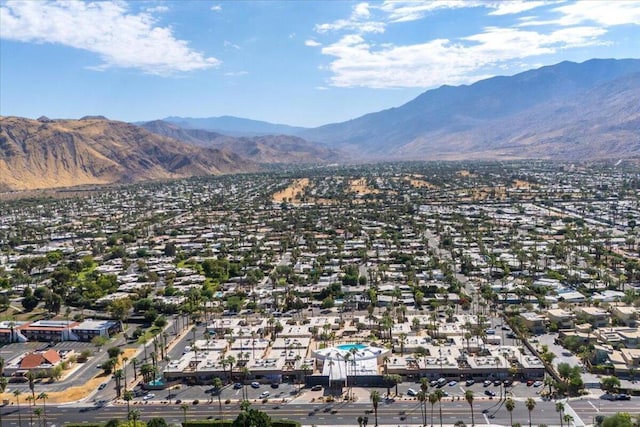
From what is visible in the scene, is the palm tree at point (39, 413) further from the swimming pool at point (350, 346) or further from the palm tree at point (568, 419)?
the palm tree at point (568, 419)

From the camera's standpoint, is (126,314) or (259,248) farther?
(259,248)

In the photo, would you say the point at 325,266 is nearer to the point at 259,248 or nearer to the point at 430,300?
the point at 259,248

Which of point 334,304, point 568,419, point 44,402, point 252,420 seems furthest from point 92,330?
point 568,419

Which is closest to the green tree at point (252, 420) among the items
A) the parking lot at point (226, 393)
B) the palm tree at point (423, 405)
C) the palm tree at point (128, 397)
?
the parking lot at point (226, 393)

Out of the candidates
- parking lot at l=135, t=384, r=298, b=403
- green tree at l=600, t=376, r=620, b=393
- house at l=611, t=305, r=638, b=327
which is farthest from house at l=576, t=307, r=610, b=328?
parking lot at l=135, t=384, r=298, b=403

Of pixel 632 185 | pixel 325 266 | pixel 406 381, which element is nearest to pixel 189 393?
pixel 406 381

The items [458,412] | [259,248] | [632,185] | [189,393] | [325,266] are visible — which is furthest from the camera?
[632,185]

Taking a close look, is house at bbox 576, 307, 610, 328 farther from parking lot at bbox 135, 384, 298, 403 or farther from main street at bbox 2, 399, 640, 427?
parking lot at bbox 135, 384, 298, 403

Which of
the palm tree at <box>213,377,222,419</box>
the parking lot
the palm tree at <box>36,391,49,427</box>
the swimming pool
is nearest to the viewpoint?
the palm tree at <box>36,391,49,427</box>
